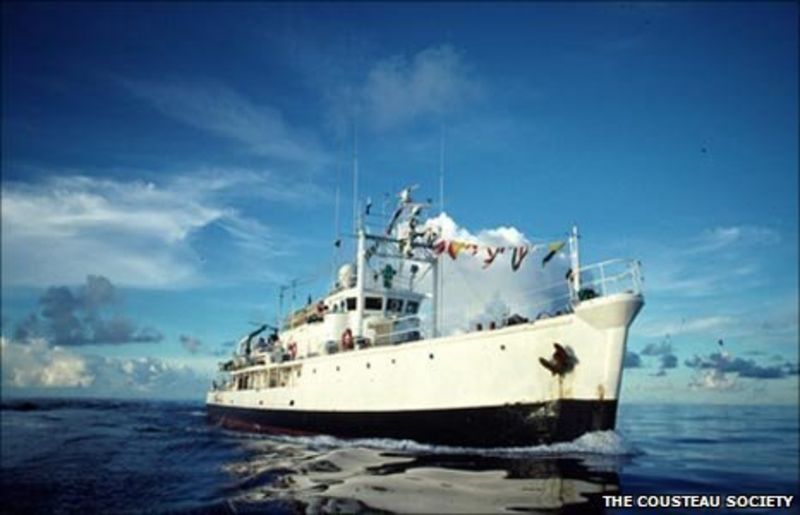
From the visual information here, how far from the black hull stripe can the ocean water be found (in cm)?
40

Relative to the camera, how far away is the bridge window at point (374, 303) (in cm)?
3139

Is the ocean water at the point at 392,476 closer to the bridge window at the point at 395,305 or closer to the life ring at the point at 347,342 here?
the life ring at the point at 347,342

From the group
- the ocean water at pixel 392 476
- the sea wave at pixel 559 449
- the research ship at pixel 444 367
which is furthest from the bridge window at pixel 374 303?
the sea wave at pixel 559 449

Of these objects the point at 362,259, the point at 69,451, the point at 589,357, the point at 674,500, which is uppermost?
the point at 362,259

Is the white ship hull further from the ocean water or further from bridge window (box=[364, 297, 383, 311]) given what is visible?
bridge window (box=[364, 297, 383, 311])

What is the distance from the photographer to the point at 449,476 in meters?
15.8

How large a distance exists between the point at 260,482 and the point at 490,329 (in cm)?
1058

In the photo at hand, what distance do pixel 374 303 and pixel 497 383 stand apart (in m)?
11.8

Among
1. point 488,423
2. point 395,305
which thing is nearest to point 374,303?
point 395,305

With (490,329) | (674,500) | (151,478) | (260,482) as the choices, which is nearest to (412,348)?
(490,329)

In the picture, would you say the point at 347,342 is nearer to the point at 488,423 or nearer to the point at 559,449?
the point at 488,423

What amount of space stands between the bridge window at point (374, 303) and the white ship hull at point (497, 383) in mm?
5178

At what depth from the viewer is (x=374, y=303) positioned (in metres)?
31.5

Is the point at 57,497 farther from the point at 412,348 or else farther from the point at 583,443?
the point at 583,443
